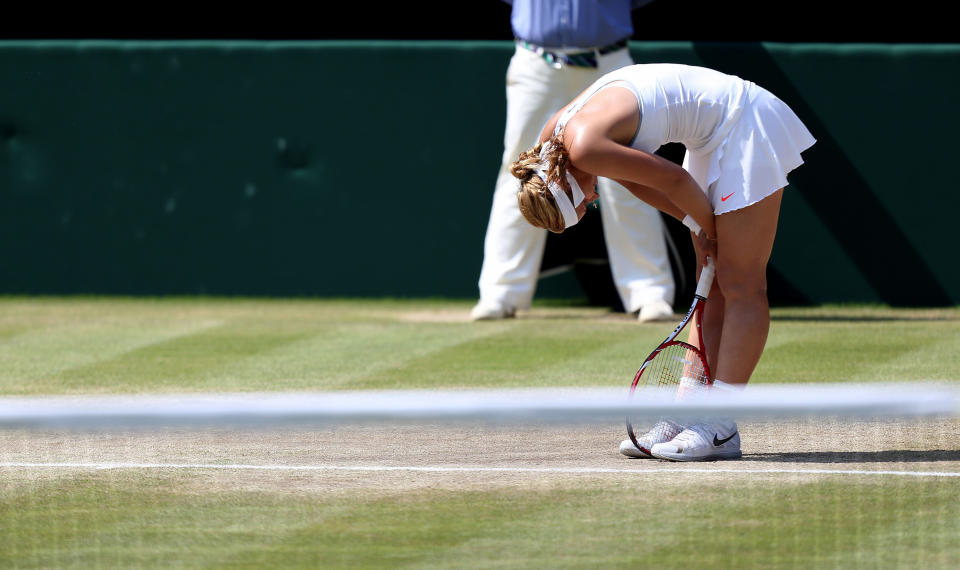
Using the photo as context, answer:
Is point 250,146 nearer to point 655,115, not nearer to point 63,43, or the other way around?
point 63,43

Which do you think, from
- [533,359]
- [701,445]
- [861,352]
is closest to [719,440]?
[701,445]

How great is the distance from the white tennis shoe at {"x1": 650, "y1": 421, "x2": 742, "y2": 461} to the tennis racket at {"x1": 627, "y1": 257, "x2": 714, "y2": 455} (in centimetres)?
7

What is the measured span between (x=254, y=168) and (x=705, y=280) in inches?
201

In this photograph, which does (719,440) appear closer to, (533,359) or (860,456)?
(860,456)

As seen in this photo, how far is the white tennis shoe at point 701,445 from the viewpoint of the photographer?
15.8ft

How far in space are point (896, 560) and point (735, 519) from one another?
1.78 ft

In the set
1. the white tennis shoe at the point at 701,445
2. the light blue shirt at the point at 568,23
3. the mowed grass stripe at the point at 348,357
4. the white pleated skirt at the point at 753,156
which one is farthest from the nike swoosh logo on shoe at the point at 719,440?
the light blue shirt at the point at 568,23

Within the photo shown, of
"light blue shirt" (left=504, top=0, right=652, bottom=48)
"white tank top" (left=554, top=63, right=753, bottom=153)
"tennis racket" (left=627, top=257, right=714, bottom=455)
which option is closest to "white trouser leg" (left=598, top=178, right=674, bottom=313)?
"light blue shirt" (left=504, top=0, right=652, bottom=48)

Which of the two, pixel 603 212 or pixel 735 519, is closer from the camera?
pixel 735 519

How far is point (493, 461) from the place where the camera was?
4.91m

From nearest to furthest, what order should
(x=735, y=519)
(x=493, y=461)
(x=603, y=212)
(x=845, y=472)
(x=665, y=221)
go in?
(x=735, y=519), (x=845, y=472), (x=493, y=461), (x=603, y=212), (x=665, y=221)

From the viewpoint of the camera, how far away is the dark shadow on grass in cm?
478

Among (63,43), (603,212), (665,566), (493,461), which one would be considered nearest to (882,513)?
(665,566)

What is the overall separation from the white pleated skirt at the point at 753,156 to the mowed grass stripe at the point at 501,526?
0.93 meters
